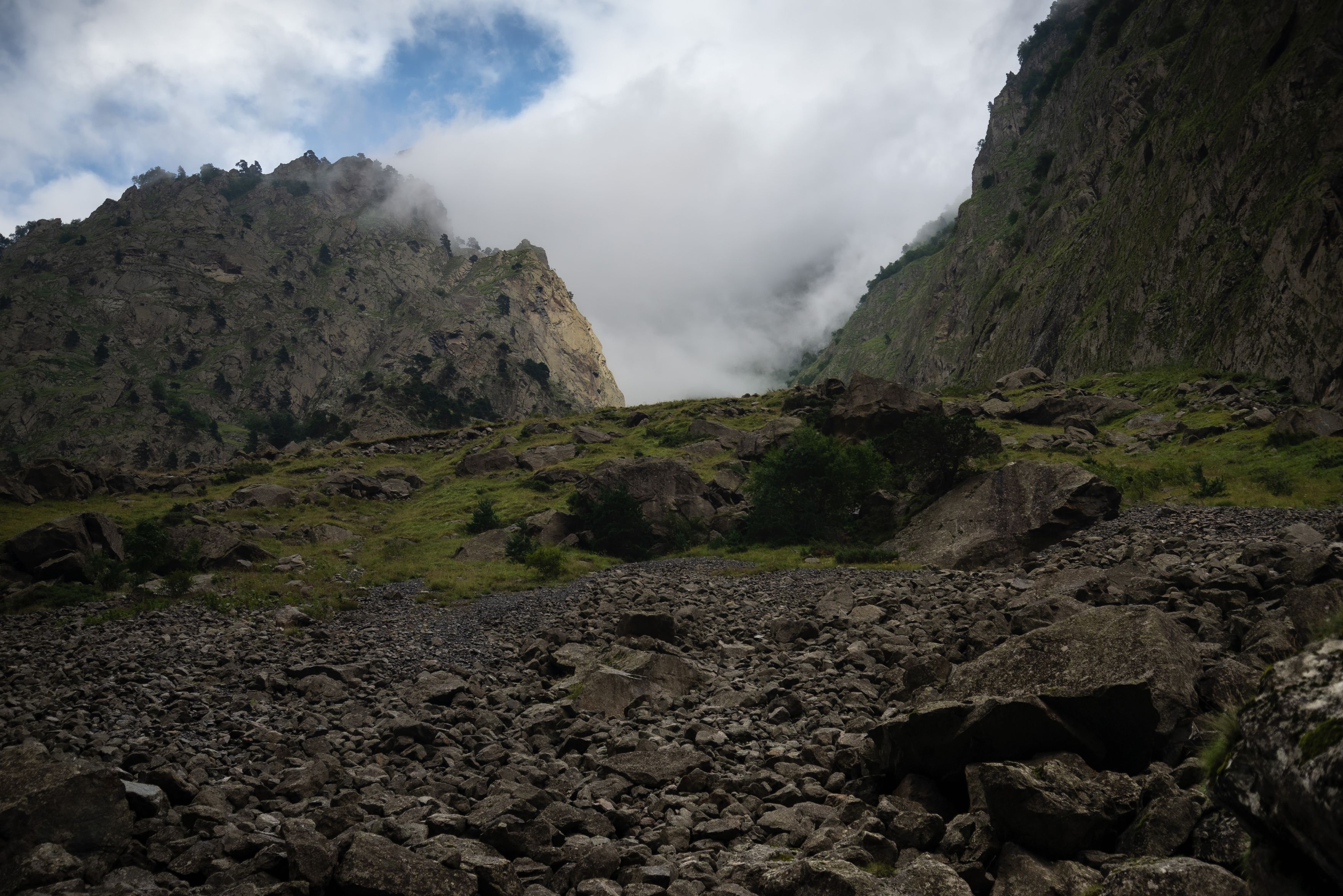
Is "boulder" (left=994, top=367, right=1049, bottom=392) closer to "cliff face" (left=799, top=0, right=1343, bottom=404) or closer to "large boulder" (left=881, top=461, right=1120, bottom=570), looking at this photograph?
"cliff face" (left=799, top=0, right=1343, bottom=404)

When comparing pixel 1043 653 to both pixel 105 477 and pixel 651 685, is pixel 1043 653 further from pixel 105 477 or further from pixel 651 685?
pixel 105 477

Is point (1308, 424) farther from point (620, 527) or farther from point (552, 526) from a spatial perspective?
point (552, 526)

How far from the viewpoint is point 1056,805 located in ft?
22.7

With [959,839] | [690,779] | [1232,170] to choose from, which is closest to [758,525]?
[690,779]

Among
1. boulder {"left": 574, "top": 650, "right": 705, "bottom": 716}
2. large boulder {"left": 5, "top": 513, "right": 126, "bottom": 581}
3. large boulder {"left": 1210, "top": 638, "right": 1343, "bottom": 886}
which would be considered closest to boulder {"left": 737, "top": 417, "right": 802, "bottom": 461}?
boulder {"left": 574, "top": 650, "right": 705, "bottom": 716}

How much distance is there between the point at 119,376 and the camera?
509ft

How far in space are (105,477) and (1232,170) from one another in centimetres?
10444

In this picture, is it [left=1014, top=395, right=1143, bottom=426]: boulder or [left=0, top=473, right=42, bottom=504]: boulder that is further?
[left=1014, top=395, right=1143, bottom=426]: boulder

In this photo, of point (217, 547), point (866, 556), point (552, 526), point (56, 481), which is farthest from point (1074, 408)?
point (56, 481)

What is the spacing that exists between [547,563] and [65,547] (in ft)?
69.1

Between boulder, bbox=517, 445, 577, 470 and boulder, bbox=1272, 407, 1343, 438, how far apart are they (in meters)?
56.7

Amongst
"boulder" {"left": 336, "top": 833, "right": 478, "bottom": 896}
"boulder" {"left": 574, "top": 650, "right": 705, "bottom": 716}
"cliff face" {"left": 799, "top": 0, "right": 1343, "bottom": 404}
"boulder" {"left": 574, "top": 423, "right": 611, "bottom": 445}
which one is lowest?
"boulder" {"left": 336, "top": 833, "right": 478, "bottom": 896}

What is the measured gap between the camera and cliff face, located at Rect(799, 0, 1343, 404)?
4766cm

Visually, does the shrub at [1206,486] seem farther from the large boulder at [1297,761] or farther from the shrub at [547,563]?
the large boulder at [1297,761]
